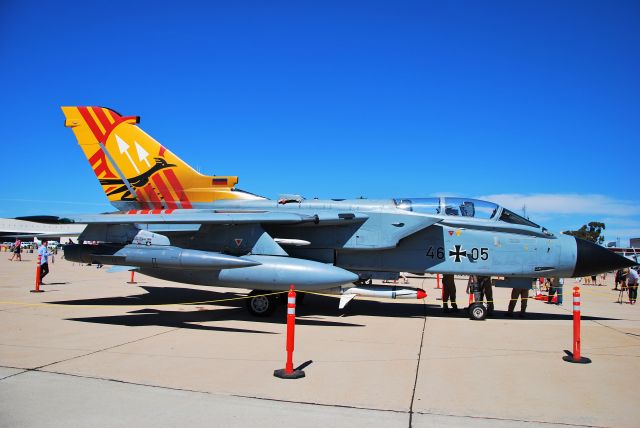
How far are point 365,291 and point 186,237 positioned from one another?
4221 mm

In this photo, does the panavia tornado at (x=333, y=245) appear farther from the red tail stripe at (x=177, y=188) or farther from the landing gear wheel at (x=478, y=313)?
the red tail stripe at (x=177, y=188)

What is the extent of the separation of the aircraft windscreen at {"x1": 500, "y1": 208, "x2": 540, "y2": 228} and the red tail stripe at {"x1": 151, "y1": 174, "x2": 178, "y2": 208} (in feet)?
25.4

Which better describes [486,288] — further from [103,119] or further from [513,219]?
[103,119]

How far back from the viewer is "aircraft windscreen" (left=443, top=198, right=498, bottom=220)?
32.1 ft

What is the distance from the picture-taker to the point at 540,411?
4.31 metres

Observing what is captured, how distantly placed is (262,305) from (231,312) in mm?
1064

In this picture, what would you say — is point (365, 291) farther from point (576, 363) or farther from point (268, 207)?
point (576, 363)

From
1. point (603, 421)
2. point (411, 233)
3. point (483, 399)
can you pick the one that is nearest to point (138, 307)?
point (411, 233)

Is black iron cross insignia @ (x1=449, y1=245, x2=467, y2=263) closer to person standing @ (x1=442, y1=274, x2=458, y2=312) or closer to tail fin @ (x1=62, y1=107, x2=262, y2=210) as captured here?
person standing @ (x1=442, y1=274, x2=458, y2=312)

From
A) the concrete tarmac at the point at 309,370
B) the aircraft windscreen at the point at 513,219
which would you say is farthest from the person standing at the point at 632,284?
the aircraft windscreen at the point at 513,219

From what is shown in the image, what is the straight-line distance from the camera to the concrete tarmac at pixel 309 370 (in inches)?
161

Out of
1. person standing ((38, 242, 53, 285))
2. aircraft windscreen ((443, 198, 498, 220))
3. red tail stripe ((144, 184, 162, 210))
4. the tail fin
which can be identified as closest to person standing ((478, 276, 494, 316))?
aircraft windscreen ((443, 198, 498, 220))

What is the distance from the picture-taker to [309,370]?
218 inches

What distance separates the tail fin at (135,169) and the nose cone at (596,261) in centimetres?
730
